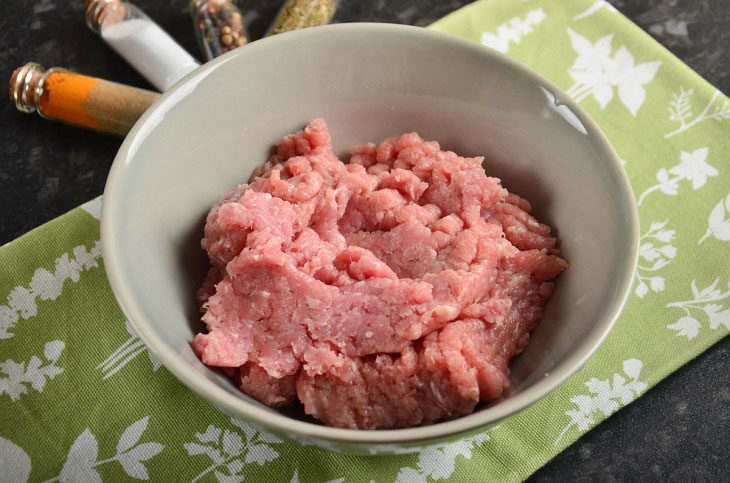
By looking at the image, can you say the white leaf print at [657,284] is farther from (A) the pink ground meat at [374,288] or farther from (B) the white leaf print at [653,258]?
(A) the pink ground meat at [374,288]

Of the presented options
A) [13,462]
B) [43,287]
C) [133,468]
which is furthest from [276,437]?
[43,287]

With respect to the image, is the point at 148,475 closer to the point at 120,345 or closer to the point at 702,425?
the point at 120,345

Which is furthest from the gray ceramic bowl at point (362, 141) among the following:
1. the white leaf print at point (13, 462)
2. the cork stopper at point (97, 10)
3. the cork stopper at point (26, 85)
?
the cork stopper at point (97, 10)

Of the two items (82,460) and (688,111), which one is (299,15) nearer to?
(688,111)

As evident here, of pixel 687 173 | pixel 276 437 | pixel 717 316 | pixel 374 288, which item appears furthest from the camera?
pixel 687 173

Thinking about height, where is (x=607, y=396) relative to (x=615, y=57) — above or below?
below

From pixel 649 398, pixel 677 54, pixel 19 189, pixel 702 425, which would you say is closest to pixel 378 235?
pixel 649 398

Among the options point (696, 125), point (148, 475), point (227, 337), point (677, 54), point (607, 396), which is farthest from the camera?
point (677, 54)
